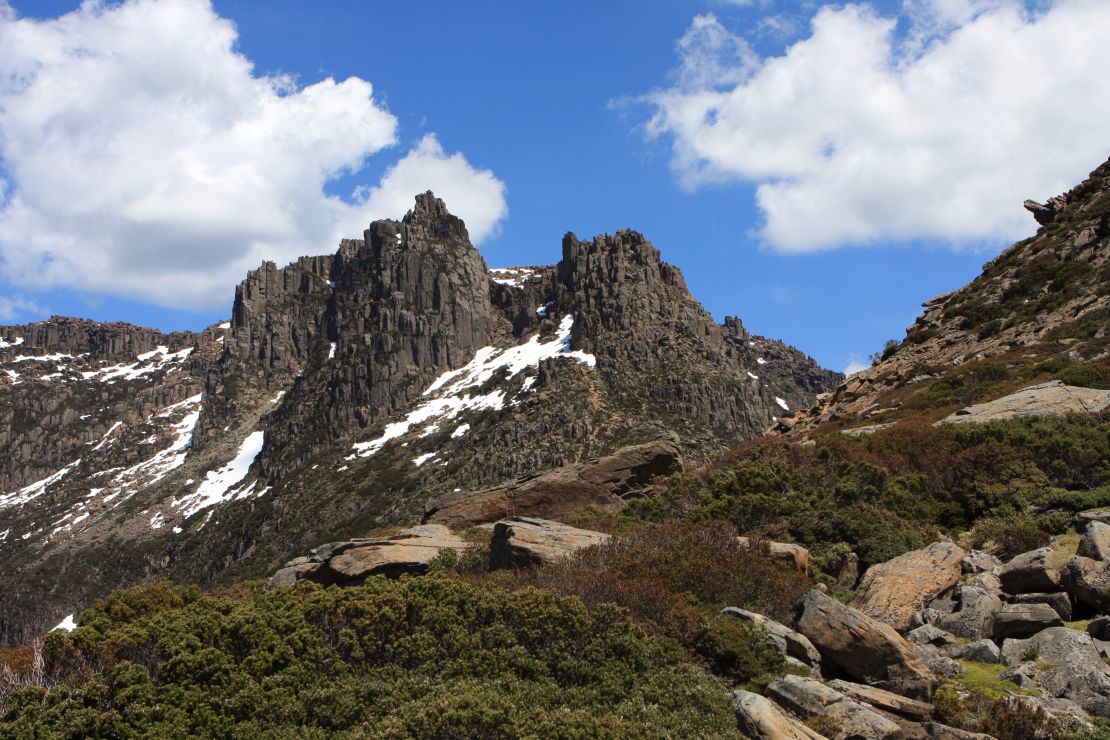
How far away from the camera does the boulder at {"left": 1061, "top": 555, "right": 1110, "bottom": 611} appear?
48.9 ft

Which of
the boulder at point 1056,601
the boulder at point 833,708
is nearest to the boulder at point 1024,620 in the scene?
the boulder at point 1056,601

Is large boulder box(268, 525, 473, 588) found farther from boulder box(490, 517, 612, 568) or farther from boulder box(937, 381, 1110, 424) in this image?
boulder box(937, 381, 1110, 424)

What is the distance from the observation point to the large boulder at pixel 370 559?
21953mm

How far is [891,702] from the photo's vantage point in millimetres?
12328

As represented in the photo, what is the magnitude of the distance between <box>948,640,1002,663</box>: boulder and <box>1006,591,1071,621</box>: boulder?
1.60m

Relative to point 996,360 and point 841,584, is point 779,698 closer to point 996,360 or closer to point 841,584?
point 841,584

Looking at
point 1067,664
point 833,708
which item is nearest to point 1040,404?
point 1067,664

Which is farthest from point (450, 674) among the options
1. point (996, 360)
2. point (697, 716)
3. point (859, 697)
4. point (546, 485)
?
point (996, 360)

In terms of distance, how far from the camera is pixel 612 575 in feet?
57.8

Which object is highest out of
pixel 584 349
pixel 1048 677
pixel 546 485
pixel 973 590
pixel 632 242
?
pixel 632 242

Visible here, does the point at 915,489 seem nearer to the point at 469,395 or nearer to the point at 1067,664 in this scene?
the point at 1067,664

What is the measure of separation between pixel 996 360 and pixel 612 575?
32.2m

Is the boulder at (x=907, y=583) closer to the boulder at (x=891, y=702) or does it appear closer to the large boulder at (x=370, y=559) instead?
the boulder at (x=891, y=702)

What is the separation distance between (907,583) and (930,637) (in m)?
2.16
